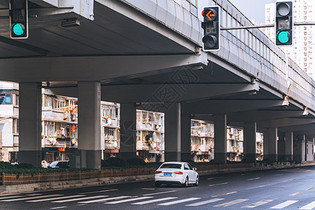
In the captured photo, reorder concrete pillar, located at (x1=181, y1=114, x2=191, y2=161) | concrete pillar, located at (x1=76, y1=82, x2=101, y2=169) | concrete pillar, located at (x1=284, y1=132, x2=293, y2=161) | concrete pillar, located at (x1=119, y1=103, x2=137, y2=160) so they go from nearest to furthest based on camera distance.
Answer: concrete pillar, located at (x1=76, y1=82, x2=101, y2=169) → concrete pillar, located at (x1=119, y1=103, x2=137, y2=160) → concrete pillar, located at (x1=181, y1=114, x2=191, y2=161) → concrete pillar, located at (x1=284, y1=132, x2=293, y2=161)

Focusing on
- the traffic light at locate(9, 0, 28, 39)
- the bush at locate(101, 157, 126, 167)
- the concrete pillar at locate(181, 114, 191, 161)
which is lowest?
the bush at locate(101, 157, 126, 167)

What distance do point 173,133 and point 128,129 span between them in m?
4.41

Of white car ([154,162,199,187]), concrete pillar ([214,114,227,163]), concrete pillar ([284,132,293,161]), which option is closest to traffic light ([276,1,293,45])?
white car ([154,162,199,187])

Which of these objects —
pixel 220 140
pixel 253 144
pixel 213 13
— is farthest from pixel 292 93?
pixel 213 13

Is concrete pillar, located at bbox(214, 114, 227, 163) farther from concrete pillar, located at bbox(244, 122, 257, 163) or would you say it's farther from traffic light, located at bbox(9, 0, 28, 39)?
traffic light, located at bbox(9, 0, 28, 39)

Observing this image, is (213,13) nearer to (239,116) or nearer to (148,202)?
(148,202)

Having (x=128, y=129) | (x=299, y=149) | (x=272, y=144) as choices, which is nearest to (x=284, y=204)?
(x=128, y=129)

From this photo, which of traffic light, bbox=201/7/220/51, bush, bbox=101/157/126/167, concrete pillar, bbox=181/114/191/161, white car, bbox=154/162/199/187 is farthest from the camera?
concrete pillar, bbox=181/114/191/161

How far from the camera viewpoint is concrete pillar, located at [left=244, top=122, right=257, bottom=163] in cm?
8844

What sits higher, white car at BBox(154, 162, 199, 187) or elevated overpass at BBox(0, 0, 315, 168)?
elevated overpass at BBox(0, 0, 315, 168)

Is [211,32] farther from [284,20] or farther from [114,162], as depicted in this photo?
[114,162]

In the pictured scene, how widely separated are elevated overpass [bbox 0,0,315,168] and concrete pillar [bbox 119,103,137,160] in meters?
0.10

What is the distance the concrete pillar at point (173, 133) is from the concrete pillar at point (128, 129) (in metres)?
3.32

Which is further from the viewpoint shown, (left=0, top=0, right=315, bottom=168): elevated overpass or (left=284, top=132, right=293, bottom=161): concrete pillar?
(left=284, top=132, right=293, bottom=161): concrete pillar
